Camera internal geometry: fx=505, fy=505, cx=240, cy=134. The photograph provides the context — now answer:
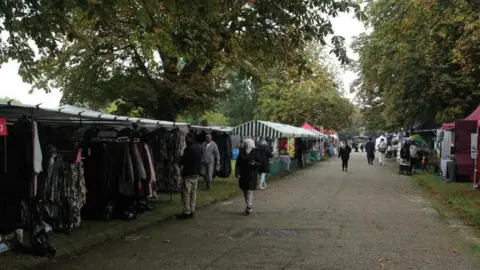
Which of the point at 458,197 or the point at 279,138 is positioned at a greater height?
the point at 279,138

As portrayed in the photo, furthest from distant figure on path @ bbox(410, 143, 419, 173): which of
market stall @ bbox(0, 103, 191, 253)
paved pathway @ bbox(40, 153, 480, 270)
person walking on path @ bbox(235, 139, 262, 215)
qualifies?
person walking on path @ bbox(235, 139, 262, 215)

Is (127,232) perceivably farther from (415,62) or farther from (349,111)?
(349,111)

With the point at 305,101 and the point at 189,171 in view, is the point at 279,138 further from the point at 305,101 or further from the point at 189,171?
the point at 305,101

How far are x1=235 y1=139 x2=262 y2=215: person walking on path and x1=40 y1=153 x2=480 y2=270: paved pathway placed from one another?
438 millimetres

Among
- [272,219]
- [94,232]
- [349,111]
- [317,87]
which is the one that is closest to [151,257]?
[94,232]

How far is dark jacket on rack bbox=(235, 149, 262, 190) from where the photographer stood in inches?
449

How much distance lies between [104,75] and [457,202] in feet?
47.5

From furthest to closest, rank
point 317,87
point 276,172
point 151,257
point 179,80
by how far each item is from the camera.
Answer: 1. point 317,87
2. point 276,172
3. point 179,80
4. point 151,257

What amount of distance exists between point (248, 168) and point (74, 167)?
4269 mm

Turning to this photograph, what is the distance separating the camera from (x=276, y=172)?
24031mm

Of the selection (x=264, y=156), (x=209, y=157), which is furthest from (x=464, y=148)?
(x=209, y=157)

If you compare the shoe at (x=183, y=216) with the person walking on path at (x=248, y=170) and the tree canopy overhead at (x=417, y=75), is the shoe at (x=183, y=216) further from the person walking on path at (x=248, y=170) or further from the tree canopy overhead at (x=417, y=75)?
the tree canopy overhead at (x=417, y=75)

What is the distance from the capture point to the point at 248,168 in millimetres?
11438

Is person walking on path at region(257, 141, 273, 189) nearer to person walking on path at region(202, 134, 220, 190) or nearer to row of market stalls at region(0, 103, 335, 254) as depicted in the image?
person walking on path at region(202, 134, 220, 190)
